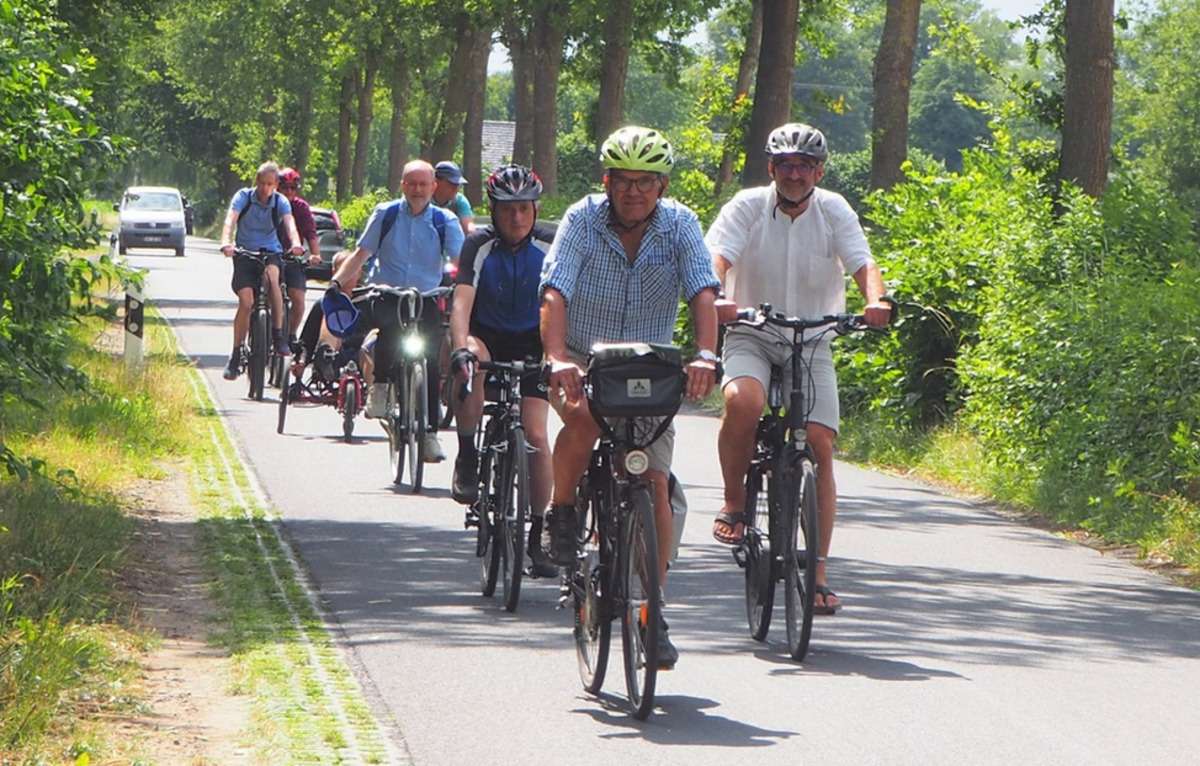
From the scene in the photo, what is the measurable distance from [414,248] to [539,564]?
20.0 ft

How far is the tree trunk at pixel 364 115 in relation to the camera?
66.6m

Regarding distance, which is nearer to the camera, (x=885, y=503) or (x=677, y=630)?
(x=677, y=630)

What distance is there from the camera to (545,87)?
41.6 m

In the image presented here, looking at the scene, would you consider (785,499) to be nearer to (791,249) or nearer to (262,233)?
(791,249)

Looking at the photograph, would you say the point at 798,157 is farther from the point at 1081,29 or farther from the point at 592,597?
the point at 1081,29

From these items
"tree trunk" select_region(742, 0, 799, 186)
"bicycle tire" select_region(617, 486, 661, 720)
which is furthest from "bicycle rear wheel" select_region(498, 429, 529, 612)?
"tree trunk" select_region(742, 0, 799, 186)

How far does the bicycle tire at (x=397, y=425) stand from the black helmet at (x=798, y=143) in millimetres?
5914

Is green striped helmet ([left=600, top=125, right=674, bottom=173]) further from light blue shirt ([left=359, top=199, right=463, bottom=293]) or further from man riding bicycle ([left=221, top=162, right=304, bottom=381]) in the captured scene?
man riding bicycle ([left=221, top=162, right=304, bottom=381])

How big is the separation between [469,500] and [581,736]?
11.8ft

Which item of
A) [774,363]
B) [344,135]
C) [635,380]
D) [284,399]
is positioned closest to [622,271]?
[635,380]

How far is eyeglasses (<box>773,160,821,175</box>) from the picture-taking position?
8.98 meters

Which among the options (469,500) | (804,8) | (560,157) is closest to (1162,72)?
(560,157)

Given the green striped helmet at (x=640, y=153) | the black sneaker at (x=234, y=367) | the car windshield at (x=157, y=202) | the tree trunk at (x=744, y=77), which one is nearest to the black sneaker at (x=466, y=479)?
the green striped helmet at (x=640, y=153)

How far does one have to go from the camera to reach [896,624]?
9.60 m
